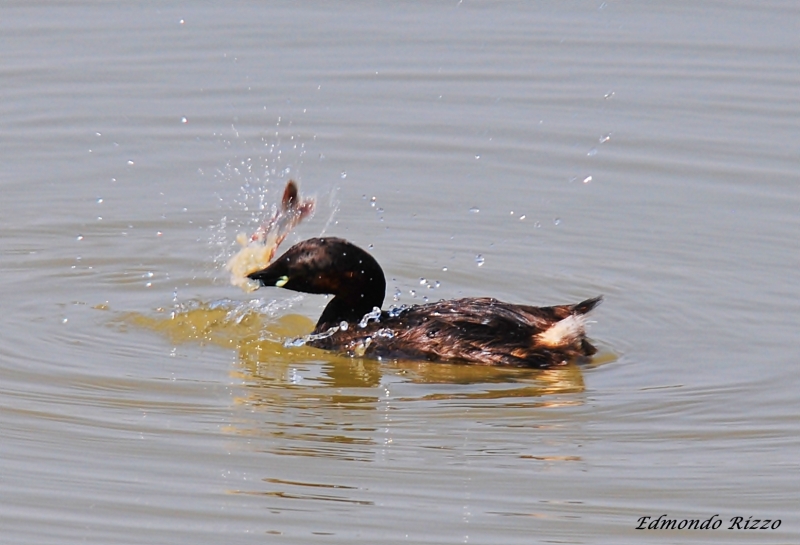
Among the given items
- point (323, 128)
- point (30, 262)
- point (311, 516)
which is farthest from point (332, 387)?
point (323, 128)

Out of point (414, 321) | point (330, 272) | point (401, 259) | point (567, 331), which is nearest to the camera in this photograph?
point (567, 331)

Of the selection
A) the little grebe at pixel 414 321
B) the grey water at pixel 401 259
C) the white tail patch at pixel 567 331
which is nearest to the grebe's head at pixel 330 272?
the little grebe at pixel 414 321

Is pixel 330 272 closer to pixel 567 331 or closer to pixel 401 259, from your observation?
pixel 401 259

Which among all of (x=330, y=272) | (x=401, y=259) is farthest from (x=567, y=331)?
(x=401, y=259)

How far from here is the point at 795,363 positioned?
7.97m

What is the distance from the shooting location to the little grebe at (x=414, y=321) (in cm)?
811

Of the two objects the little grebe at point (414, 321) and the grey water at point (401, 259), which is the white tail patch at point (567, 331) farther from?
the grey water at point (401, 259)

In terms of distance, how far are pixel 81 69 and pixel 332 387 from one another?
579 centimetres

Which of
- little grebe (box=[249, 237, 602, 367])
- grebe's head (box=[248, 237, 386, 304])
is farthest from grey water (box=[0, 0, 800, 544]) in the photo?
grebe's head (box=[248, 237, 386, 304])

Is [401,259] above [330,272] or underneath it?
underneath

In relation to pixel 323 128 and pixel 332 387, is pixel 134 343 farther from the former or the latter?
pixel 323 128

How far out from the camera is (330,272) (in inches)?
340

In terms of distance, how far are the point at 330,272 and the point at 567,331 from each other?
143 cm

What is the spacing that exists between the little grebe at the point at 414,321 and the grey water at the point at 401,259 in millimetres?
144
